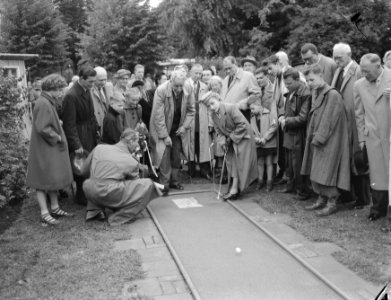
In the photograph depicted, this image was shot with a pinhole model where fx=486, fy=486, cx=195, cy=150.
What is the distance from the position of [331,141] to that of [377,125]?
2.33 ft

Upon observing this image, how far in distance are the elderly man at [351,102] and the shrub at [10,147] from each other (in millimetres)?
4829

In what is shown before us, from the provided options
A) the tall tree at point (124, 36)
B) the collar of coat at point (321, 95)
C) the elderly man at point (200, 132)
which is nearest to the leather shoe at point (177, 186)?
the elderly man at point (200, 132)

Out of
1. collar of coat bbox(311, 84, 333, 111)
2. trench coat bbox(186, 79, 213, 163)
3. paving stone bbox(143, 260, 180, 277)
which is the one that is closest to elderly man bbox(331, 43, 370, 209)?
collar of coat bbox(311, 84, 333, 111)

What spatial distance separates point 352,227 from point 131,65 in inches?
620

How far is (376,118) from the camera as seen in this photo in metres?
6.11

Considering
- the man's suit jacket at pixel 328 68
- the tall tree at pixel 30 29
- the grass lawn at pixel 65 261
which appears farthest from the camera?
the tall tree at pixel 30 29

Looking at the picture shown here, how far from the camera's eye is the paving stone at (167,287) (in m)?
4.57

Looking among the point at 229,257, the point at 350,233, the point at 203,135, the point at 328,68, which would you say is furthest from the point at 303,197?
the point at 229,257

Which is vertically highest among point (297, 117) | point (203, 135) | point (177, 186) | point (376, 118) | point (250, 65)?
point (250, 65)

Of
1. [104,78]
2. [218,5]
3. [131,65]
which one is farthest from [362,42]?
[104,78]

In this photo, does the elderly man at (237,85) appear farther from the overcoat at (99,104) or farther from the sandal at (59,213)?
the sandal at (59,213)

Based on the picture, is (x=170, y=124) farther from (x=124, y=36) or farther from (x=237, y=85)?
(x=124, y=36)

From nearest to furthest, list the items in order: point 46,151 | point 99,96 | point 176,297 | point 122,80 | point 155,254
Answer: point 176,297 < point 155,254 < point 46,151 < point 99,96 < point 122,80

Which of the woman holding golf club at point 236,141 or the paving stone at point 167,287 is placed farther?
the woman holding golf club at point 236,141
